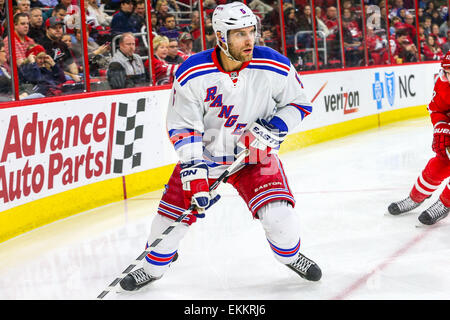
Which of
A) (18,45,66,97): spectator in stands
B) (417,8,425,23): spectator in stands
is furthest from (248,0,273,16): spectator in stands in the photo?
(417,8,425,23): spectator in stands

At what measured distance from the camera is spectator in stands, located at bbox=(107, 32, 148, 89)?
17.7 feet

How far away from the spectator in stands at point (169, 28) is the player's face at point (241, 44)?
3.51m

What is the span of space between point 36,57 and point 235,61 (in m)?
2.41

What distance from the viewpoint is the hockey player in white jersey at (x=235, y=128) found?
2.72 meters

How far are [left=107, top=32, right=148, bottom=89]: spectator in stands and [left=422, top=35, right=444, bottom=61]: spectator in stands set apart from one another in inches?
260

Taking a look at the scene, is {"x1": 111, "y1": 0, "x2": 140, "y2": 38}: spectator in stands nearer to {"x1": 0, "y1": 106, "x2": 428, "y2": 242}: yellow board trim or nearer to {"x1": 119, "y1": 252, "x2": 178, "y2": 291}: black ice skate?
{"x1": 0, "y1": 106, "x2": 428, "y2": 242}: yellow board trim

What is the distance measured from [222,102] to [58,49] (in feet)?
8.27

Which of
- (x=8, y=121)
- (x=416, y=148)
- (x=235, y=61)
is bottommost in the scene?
(x=416, y=148)

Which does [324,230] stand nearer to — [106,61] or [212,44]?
[106,61]

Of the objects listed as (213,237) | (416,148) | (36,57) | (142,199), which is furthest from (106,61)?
(416,148)

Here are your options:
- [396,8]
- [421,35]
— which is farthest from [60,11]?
[421,35]

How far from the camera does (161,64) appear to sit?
6.07m

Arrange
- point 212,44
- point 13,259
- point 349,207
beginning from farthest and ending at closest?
1. point 212,44
2. point 349,207
3. point 13,259

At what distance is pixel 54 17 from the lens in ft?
16.1
